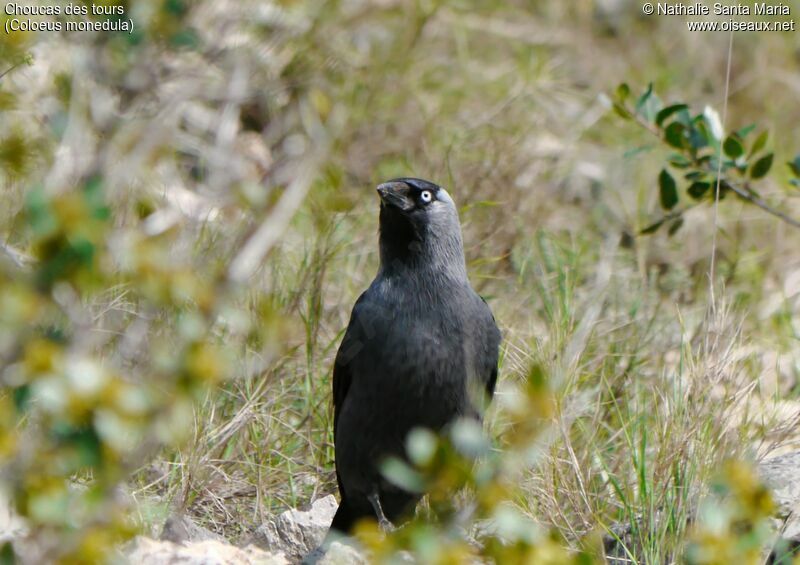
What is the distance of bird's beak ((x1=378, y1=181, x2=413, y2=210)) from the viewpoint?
12.6ft

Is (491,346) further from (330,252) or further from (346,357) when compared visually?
(330,252)

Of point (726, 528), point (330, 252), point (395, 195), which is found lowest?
point (726, 528)

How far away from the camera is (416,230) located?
150 inches

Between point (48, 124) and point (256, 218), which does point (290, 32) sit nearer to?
point (48, 124)

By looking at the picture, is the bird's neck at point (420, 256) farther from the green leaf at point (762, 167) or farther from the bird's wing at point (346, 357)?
the green leaf at point (762, 167)

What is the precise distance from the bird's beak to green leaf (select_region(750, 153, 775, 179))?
4.64 feet

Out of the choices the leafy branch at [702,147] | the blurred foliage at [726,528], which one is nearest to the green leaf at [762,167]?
the leafy branch at [702,147]

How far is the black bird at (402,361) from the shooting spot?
351 cm

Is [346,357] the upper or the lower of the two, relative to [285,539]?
upper

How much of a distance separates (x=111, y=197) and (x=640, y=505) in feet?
6.58

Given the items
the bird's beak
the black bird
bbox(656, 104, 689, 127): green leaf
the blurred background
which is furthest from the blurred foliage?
bbox(656, 104, 689, 127): green leaf

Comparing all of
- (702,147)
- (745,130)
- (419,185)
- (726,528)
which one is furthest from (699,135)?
(726,528)

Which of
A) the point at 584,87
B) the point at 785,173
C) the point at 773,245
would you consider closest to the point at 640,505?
the point at 773,245

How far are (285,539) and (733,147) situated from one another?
2237 millimetres
